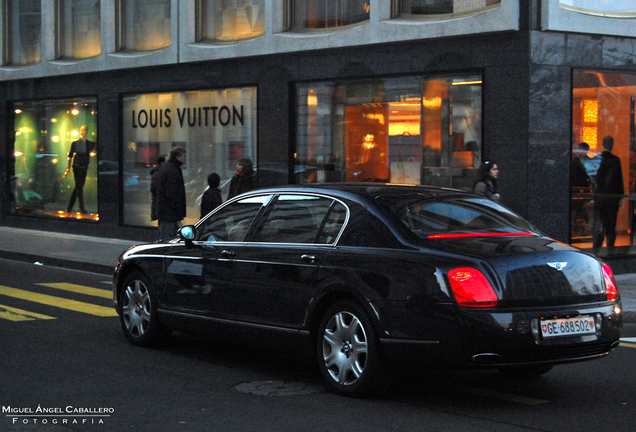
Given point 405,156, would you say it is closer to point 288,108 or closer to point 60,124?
point 288,108

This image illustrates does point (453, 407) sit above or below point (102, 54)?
below

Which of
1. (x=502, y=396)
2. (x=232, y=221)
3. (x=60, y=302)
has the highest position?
(x=232, y=221)

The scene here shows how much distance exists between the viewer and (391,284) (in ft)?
19.2

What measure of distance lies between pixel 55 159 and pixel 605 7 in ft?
46.1

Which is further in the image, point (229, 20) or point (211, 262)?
point (229, 20)

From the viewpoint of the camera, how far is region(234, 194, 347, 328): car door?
6453mm

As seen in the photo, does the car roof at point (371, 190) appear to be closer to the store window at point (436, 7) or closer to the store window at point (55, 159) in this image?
the store window at point (436, 7)

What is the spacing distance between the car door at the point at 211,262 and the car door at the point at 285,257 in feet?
0.49

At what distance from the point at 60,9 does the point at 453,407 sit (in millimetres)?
18677

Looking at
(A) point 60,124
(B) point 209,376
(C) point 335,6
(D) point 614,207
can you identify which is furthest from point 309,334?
(A) point 60,124

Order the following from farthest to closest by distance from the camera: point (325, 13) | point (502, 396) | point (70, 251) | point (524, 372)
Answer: point (70, 251) → point (325, 13) → point (524, 372) → point (502, 396)

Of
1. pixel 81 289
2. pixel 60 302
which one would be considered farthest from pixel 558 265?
pixel 81 289

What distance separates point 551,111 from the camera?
13.7 metres

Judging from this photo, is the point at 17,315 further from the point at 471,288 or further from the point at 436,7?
the point at 436,7
